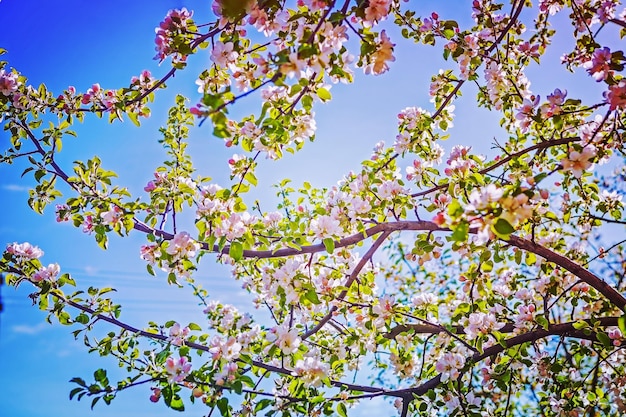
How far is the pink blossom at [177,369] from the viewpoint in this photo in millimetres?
1988

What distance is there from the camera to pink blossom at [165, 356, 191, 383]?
1988 mm

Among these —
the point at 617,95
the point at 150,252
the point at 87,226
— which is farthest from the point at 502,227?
the point at 87,226

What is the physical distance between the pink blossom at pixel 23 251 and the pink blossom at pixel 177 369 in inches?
38.5

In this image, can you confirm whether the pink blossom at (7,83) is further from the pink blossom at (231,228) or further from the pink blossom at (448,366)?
the pink blossom at (448,366)

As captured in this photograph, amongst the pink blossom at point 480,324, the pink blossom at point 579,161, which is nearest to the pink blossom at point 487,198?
the pink blossom at point 579,161

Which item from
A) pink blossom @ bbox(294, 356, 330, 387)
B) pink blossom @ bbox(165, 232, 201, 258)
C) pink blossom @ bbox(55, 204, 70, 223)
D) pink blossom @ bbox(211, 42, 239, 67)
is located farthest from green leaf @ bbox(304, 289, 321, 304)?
pink blossom @ bbox(55, 204, 70, 223)

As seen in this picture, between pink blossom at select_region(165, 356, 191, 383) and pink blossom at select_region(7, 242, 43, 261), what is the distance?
0.98m

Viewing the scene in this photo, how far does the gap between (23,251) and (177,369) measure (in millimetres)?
1072

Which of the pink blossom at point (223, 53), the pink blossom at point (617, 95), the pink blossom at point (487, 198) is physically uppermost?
the pink blossom at point (223, 53)

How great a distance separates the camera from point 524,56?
2.64 meters

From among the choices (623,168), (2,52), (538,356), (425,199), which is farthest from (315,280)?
(623,168)

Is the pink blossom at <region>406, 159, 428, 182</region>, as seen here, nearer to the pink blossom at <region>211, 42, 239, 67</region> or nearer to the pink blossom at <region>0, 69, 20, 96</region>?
the pink blossom at <region>211, 42, 239, 67</region>

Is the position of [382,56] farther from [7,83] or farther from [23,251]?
[23,251]

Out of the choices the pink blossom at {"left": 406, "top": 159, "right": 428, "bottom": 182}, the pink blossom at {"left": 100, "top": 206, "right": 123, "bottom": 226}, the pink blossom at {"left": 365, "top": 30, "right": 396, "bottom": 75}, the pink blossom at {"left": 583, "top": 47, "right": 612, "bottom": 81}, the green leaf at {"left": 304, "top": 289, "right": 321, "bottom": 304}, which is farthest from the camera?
the pink blossom at {"left": 406, "top": 159, "right": 428, "bottom": 182}
